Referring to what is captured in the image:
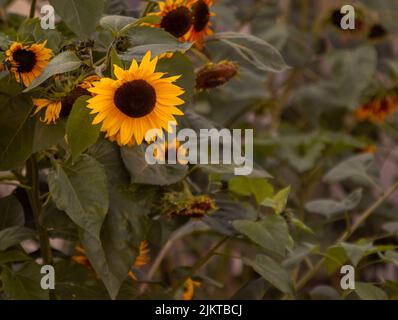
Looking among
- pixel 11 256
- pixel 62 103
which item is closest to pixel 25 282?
pixel 11 256

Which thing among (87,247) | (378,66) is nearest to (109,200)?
(87,247)

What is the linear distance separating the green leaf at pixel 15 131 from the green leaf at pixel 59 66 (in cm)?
6

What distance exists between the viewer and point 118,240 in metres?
0.52

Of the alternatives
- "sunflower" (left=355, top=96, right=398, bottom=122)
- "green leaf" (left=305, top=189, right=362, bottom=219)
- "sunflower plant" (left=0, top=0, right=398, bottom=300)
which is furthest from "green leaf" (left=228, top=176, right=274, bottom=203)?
"sunflower" (left=355, top=96, right=398, bottom=122)

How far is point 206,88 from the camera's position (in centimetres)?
59

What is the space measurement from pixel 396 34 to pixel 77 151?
3.01ft

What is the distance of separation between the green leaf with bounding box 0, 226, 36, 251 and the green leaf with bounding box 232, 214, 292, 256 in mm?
148

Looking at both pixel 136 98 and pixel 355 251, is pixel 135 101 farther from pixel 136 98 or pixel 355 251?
pixel 355 251

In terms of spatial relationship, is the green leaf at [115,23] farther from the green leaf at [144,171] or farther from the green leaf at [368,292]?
the green leaf at [368,292]

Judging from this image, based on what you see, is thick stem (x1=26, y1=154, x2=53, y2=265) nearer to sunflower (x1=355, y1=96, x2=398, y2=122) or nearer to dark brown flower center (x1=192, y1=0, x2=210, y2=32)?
dark brown flower center (x1=192, y1=0, x2=210, y2=32)

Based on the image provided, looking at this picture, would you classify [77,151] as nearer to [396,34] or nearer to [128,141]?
[128,141]

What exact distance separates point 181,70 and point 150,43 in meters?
0.04

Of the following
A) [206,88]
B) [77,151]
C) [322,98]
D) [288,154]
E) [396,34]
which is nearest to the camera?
[77,151]
